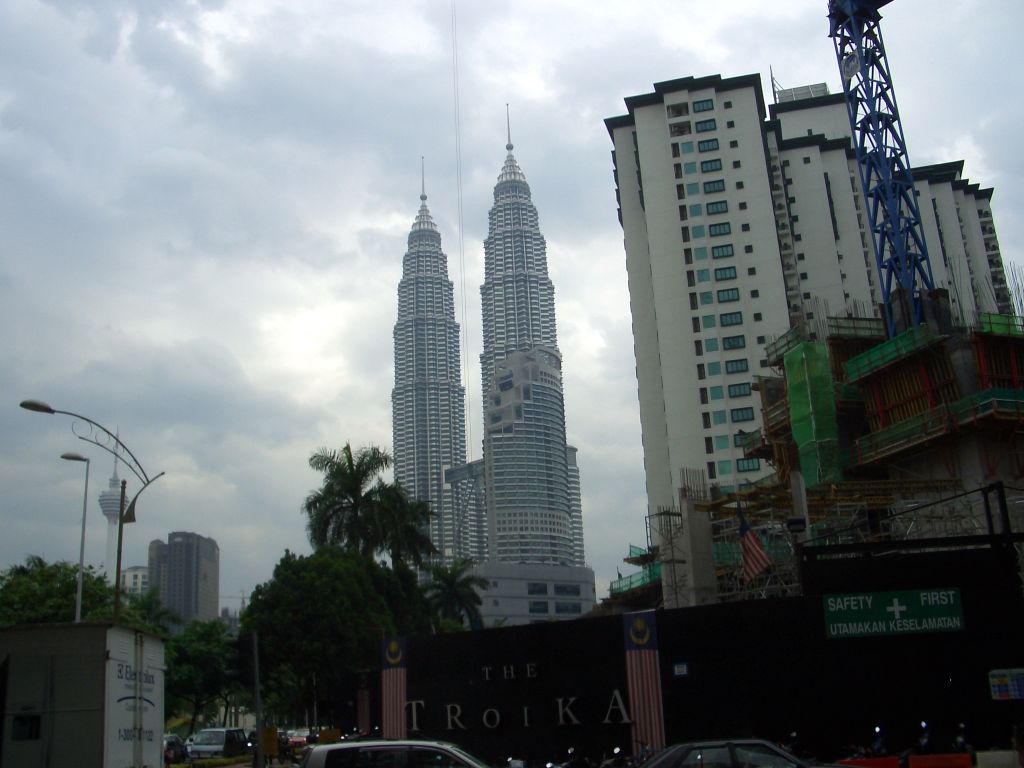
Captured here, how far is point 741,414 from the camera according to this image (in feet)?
289

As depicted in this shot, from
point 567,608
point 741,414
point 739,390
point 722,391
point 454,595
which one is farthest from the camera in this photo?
point 567,608

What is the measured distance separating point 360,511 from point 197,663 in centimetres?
1788

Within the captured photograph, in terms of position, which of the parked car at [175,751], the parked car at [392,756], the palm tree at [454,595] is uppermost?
the palm tree at [454,595]

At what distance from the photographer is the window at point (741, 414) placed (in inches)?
3459

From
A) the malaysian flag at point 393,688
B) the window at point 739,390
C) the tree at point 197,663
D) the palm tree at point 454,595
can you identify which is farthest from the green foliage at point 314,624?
the window at point 739,390

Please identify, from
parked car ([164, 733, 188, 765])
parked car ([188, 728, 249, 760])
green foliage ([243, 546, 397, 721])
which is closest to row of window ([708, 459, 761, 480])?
green foliage ([243, 546, 397, 721])

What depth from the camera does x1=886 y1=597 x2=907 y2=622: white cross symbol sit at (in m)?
23.7

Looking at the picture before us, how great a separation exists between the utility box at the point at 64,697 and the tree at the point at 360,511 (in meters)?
39.4

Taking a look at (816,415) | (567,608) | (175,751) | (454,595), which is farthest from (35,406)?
(567,608)

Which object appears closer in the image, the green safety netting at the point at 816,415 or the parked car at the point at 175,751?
the parked car at the point at 175,751

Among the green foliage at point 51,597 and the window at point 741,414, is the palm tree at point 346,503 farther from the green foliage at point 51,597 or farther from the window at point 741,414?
the window at point 741,414

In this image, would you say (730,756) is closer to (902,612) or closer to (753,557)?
(902,612)

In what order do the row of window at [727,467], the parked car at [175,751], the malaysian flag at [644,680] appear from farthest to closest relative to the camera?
1. the row of window at [727,467]
2. the parked car at [175,751]
3. the malaysian flag at [644,680]

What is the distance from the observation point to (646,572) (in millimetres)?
76312
